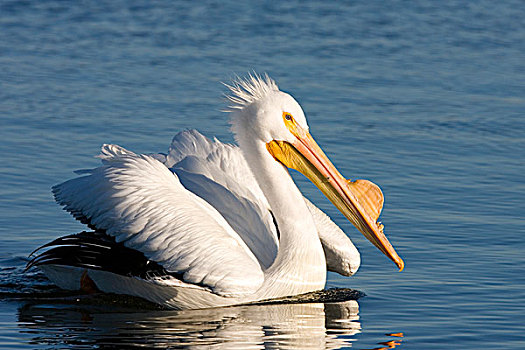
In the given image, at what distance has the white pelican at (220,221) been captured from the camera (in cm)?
545

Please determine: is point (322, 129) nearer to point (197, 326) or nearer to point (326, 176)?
point (326, 176)

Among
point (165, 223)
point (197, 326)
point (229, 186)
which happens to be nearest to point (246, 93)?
point (229, 186)

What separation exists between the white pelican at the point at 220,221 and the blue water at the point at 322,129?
0.16 m

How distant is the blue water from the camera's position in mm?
5426

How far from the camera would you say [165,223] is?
549 cm

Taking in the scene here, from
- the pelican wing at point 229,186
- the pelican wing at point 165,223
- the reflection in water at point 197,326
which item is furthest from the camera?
the pelican wing at point 229,186

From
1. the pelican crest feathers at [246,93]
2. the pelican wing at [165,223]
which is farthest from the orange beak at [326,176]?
the pelican wing at [165,223]

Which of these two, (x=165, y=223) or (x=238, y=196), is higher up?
(x=238, y=196)

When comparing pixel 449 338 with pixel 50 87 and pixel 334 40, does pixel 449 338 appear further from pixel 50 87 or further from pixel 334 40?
pixel 334 40

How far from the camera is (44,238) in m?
6.73

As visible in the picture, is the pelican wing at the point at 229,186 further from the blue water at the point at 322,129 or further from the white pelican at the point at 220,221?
the blue water at the point at 322,129

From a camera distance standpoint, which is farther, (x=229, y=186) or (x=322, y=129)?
(x=322, y=129)

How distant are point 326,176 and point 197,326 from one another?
3.88ft

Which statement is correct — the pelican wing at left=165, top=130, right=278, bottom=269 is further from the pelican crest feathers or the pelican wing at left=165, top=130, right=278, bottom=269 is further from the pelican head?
the pelican crest feathers
